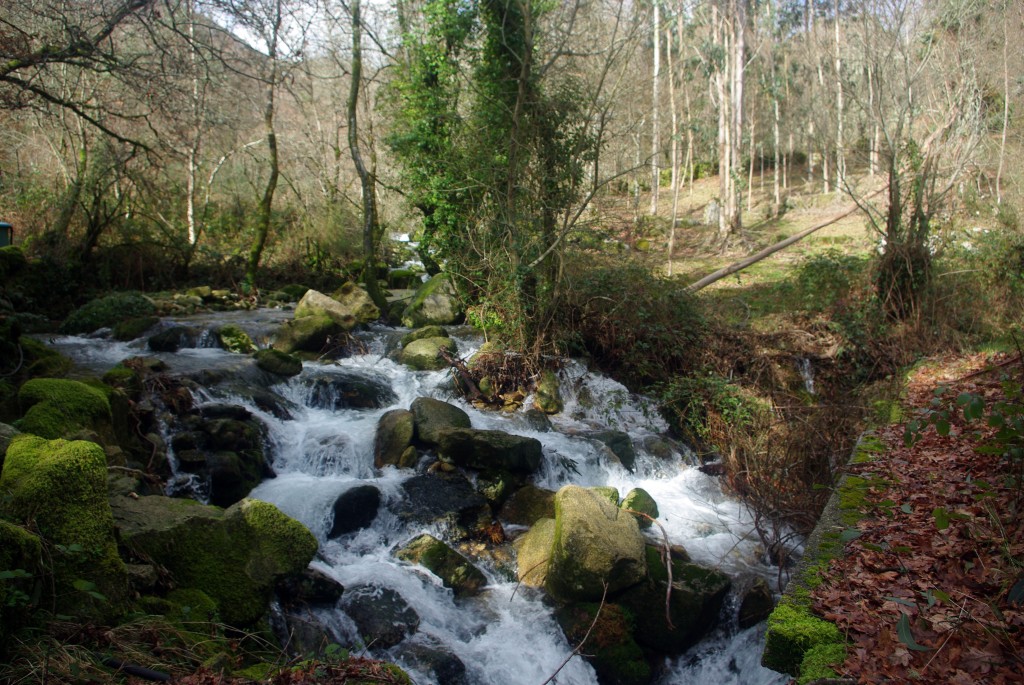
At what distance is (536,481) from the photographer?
852 cm

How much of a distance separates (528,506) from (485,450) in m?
0.90

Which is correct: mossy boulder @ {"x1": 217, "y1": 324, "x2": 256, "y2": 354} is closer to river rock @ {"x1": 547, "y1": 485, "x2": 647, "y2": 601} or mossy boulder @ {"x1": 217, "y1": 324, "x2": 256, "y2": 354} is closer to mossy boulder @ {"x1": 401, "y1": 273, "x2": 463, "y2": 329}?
mossy boulder @ {"x1": 401, "y1": 273, "x2": 463, "y2": 329}

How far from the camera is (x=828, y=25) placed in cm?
2816

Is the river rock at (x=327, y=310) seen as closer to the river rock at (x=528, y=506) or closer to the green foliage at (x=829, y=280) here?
the river rock at (x=528, y=506)

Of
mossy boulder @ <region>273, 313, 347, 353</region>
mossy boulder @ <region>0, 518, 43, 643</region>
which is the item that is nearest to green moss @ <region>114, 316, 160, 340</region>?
mossy boulder @ <region>273, 313, 347, 353</region>

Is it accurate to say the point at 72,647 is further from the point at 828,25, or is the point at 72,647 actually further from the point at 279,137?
the point at 828,25

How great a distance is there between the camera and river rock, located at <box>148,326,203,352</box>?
454 inches

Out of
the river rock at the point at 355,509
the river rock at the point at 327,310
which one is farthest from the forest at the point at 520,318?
the river rock at the point at 355,509

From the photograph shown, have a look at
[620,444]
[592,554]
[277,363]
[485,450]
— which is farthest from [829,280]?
[277,363]

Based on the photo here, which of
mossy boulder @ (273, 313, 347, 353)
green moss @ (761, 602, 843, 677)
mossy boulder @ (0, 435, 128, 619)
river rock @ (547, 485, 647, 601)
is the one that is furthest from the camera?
mossy boulder @ (273, 313, 347, 353)

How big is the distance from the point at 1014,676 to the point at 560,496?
4135mm

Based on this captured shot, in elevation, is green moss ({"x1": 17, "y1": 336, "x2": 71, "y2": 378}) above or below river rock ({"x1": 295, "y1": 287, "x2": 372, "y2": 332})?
below

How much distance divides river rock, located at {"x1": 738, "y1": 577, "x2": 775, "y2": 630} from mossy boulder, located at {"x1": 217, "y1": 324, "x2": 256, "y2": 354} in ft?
30.3

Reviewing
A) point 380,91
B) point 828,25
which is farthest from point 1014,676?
point 828,25
